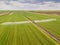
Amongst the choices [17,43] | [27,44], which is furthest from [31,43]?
[17,43]

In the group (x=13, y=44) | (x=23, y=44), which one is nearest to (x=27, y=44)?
(x=23, y=44)

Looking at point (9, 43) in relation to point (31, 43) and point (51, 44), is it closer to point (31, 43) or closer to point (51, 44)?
point (31, 43)

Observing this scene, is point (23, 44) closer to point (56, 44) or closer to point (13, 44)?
point (13, 44)

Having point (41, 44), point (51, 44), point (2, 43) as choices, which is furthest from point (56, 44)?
point (2, 43)

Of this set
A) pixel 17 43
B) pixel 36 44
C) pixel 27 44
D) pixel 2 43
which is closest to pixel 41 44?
pixel 36 44

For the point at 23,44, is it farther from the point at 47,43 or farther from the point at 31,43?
the point at 47,43

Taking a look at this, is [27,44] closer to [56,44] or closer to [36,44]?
[36,44]
